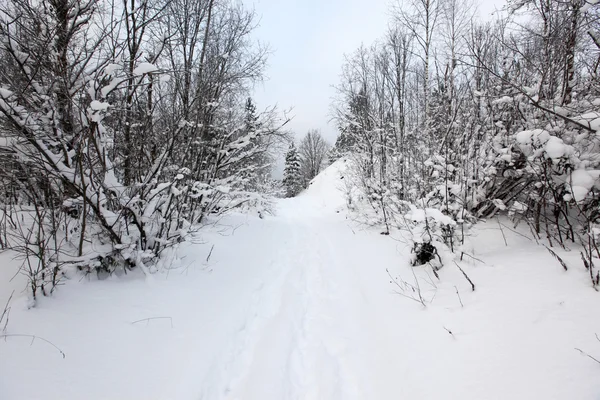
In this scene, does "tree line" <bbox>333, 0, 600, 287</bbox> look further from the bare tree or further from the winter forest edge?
the bare tree

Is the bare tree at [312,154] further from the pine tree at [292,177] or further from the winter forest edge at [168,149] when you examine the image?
the winter forest edge at [168,149]

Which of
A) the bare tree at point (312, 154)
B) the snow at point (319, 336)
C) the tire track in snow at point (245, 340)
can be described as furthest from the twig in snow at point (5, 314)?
the bare tree at point (312, 154)

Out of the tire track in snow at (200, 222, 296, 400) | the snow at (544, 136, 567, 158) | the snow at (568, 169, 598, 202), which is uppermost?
the snow at (544, 136, 567, 158)

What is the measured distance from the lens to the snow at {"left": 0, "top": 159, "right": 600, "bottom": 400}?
6.23ft

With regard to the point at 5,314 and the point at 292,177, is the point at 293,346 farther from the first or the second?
the point at 292,177

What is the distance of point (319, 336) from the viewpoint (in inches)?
118

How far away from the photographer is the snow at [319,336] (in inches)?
74.8

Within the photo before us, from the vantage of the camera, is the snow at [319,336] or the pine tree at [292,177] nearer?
the snow at [319,336]

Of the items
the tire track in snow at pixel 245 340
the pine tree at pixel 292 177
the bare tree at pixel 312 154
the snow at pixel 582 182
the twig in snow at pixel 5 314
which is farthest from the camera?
the bare tree at pixel 312 154

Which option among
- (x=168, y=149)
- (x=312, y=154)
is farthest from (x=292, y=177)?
(x=168, y=149)

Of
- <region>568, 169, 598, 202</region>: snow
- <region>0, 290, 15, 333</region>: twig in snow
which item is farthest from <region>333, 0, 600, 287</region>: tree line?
<region>0, 290, 15, 333</region>: twig in snow

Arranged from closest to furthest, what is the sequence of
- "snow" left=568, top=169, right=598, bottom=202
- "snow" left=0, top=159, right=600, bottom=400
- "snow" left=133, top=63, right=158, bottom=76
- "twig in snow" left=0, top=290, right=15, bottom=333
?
"snow" left=0, top=159, right=600, bottom=400
"twig in snow" left=0, top=290, right=15, bottom=333
"snow" left=568, top=169, right=598, bottom=202
"snow" left=133, top=63, right=158, bottom=76

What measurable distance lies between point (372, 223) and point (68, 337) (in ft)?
23.0

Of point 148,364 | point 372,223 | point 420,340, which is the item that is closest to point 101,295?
point 148,364
